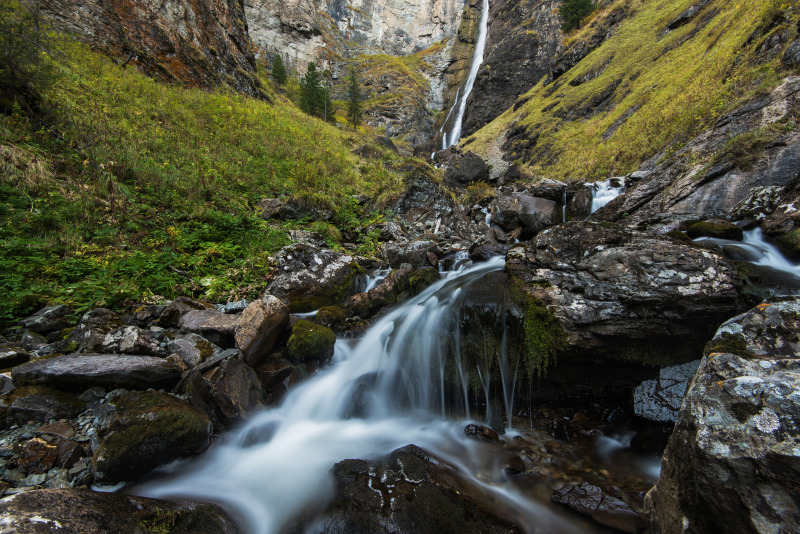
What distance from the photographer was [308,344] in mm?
4613

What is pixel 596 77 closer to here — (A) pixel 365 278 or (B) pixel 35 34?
(A) pixel 365 278

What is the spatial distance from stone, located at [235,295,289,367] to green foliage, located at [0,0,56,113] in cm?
687

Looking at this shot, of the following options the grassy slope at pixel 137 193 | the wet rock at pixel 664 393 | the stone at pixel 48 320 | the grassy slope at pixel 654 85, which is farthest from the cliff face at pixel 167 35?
the grassy slope at pixel 654 85

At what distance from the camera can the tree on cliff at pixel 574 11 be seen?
3065 centimetres

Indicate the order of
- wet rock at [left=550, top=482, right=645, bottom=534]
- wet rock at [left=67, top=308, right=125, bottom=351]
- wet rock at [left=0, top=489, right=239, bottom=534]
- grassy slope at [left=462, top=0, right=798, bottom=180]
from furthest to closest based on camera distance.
A: grassy slope at [left=462, top=0, right=798, bottom=180] < wet rock at [left=67, top=308, right=125, bottom=351] < wet rock at [left=550, top=482, right=645, bottom=534] < wet rock at [left=0, top=489, right=239, bottom=534]

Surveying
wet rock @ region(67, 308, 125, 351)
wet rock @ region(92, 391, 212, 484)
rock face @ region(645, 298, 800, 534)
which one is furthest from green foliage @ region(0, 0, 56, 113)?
rock face @ region(645, 298, 800, 534)

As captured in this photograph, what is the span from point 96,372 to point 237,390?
128cm

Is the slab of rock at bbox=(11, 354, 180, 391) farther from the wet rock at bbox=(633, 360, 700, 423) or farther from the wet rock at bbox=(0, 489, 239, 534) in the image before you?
the wet rock at bbox=(633, 360, 700, 423)

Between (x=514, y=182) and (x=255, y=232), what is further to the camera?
(x=514, y=182)

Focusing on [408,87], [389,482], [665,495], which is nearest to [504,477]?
[389,482]

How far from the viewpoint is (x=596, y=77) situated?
22641 mm

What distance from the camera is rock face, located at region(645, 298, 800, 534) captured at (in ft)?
4.75

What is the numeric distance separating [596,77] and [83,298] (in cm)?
2989

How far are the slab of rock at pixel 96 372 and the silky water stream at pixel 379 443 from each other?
0.91 meters
